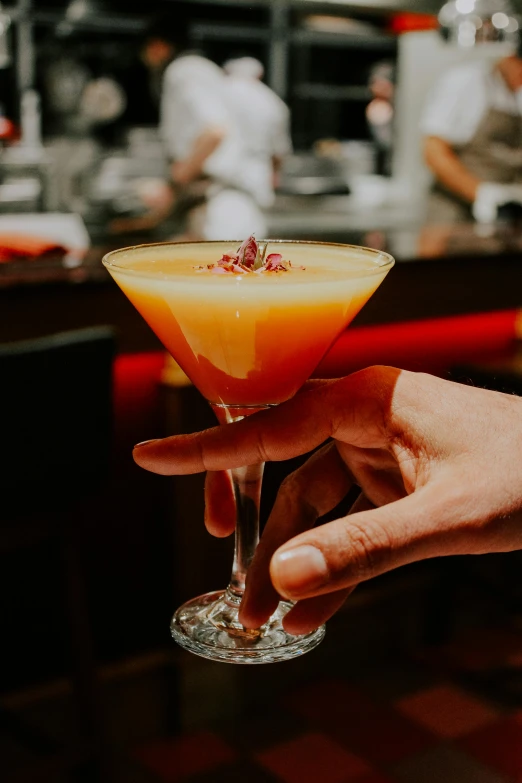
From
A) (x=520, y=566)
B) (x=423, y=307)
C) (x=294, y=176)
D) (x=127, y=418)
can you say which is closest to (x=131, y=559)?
(x=127, y=418)

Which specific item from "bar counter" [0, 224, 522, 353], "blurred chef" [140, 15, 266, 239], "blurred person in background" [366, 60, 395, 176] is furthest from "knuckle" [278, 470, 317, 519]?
"blurred person in background" [366, 60, 395, 176]

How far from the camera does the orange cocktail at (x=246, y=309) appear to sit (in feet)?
2.39

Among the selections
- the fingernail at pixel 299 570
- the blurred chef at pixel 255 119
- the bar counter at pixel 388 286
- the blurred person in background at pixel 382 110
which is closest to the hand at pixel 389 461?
the fingernail at pixel 299 570

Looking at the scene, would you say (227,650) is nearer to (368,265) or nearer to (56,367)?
(368,265)

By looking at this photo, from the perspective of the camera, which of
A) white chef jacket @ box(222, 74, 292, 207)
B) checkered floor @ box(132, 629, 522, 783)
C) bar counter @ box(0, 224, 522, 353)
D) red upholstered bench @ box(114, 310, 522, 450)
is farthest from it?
white chef jacket @ box(222, 74, 292, 207)

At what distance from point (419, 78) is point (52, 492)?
605 cm

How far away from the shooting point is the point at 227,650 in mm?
829

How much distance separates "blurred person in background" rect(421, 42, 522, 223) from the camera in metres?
4.41

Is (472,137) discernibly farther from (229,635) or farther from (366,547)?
(366,547)

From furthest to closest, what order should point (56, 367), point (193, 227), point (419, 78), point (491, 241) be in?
point (419, 78)
point (193, 227)
point (491, 241)
point (56, 367)

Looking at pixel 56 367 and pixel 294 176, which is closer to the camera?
pixel 56 367

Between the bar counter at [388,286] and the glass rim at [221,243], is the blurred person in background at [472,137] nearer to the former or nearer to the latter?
the bar counter at [388,286]

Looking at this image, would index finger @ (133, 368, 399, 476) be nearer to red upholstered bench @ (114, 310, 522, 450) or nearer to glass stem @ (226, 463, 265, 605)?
glass stem @ (226, 463, 265, 605)

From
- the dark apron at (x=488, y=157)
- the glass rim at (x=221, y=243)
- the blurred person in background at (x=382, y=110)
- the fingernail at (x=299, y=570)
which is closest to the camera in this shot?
the fingernail at (x=299, y=570)
